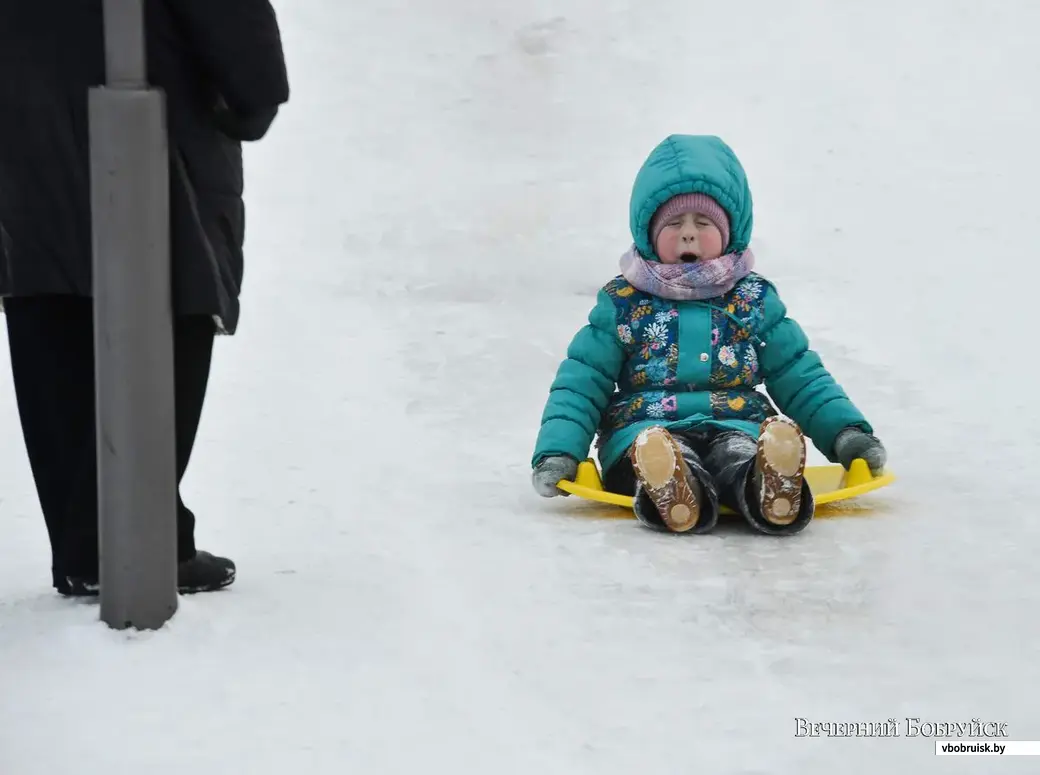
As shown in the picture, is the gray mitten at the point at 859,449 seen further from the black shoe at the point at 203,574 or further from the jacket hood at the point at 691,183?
the black shoe at the point at 203,574

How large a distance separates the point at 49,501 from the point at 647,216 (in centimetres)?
180

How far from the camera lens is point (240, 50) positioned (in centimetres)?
277

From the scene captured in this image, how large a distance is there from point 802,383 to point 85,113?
82.1 inches

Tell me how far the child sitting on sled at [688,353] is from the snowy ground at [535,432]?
0.22 m

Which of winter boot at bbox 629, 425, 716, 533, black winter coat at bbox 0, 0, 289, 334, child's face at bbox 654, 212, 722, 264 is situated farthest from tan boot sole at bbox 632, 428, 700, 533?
black winter coat at bbox 0, 0, 289, 334

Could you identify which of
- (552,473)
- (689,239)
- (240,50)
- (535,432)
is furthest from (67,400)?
(535,432)

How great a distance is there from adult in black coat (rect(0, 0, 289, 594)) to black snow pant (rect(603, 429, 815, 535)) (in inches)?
48.4

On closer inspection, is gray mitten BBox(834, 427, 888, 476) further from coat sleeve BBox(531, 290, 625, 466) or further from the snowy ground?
coat sleeve BBox(531, 290, 625, 466)

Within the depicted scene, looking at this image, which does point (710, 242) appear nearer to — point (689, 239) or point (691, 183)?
point (689, 239)

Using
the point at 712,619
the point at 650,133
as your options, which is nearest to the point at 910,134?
the point at 650,133

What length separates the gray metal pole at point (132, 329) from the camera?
263 cm

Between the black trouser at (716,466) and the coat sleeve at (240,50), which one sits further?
the black trouser at (716,466)

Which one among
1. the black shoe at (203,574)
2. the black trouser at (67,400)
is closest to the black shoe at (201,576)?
the black shoe at (203,574)

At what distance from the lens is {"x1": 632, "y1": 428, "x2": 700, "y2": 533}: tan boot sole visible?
3584 millimetres
